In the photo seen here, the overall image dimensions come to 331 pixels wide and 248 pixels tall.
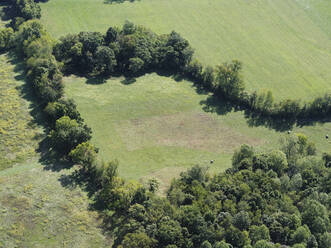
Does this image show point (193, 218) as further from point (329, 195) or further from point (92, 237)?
point (329, 195)

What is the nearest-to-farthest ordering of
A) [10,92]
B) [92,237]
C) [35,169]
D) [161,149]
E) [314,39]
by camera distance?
[92,237]
[35,169]
[161,149]
[10,92]
[314,39]

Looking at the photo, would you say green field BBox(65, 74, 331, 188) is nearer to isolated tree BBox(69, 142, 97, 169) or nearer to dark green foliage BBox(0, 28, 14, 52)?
isolated tree BBox(69, 142, 97, 169)

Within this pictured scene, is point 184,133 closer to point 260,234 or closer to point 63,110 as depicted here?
point 63,110

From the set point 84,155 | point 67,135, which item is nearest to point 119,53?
point 67,135

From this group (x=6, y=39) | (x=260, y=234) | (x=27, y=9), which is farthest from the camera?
(x=27, y=9)

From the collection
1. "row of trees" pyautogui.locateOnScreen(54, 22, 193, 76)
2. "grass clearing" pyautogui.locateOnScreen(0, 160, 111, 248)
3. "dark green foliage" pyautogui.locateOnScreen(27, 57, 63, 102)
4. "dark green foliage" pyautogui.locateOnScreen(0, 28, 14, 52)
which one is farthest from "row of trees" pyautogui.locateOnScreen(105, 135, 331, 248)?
"dark green foliage" pyautogui.locateOnScreen(0, 28, 14, 52)

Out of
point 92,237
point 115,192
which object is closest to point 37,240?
point 92,237

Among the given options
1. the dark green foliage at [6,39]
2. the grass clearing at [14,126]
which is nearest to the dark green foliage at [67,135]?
the grass clearing at [14,126]
